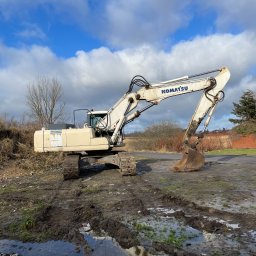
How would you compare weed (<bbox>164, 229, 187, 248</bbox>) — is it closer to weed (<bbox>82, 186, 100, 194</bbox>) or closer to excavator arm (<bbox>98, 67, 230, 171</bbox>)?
weed (<bbox>82, 186, 100, 194</bbox>)

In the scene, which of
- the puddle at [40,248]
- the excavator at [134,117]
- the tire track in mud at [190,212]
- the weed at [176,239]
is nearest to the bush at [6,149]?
the excavator at [134,117]

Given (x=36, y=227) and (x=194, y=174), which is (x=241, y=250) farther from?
(x=194, y=174)

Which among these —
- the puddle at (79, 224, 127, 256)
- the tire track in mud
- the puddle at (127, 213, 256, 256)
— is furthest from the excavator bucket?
the puddle at (79, 224, 127, 256)

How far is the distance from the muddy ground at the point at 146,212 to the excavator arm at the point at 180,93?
Result: 1.53 meters

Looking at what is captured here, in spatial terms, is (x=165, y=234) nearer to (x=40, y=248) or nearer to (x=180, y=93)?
(x=40, y=248)

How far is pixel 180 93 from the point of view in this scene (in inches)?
699

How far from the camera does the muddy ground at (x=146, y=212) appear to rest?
6867mm

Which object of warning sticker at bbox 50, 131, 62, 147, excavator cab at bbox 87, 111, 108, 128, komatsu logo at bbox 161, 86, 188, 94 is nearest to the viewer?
warning sticker at bbox 50, 131, 62, 147

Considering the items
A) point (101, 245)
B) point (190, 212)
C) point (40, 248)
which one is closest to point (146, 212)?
point (190, 212)

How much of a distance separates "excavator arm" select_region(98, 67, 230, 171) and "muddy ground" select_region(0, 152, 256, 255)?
5.03 feet

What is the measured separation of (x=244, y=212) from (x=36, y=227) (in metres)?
4.20

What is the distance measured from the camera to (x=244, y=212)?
8.84 metres

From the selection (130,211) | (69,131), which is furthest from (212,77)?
(130,211)

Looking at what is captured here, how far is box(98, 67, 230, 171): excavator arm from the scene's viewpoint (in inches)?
684
